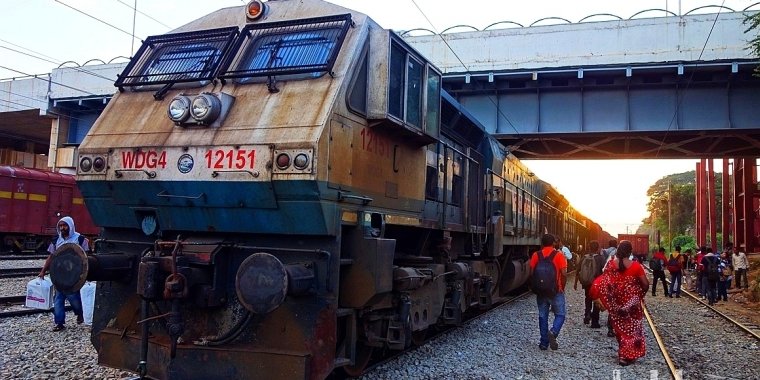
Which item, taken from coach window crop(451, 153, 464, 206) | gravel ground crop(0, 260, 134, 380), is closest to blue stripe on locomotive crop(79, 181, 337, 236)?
gravel ground crop(0, 260, 134, 380)

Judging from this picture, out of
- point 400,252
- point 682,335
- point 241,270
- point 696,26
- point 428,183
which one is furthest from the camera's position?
point 696,26

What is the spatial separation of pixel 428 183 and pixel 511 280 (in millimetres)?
5710

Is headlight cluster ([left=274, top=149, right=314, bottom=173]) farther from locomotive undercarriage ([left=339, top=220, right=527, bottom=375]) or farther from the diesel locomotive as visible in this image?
locomotive undercarriage ([left=339, top=220, right=527, bottom=375])

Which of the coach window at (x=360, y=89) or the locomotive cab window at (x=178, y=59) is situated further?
the locomotive cab window at (x=178, y=59)

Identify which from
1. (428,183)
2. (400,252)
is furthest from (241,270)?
(428,183)

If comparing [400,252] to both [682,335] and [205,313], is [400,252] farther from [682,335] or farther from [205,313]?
[682,335]

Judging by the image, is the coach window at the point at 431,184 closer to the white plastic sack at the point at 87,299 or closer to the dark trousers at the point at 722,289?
the white plastic sack at the point at 87,299

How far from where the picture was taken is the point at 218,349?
4.88 meters

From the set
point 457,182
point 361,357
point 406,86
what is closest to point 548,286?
point 457,182

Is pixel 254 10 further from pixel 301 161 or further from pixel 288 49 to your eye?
pixel 301 161

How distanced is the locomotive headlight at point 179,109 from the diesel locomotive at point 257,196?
2cm

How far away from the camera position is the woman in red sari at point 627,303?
309 inches

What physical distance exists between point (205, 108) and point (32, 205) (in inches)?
821

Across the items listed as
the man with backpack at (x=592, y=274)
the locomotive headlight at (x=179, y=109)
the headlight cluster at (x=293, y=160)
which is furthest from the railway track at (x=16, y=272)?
the man with backpack at (x=592, y=274)
